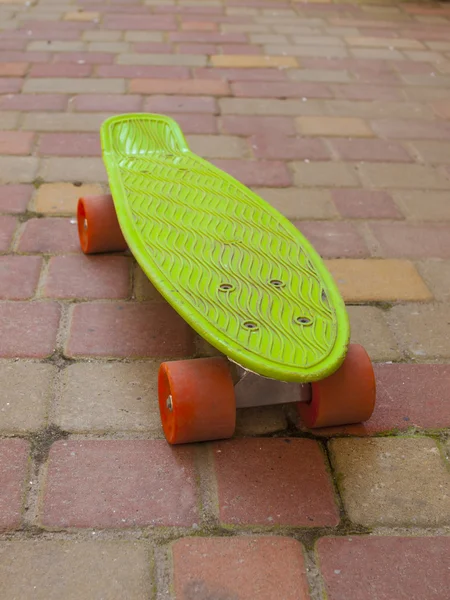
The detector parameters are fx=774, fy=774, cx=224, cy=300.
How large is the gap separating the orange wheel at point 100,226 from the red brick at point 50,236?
0.25 feet

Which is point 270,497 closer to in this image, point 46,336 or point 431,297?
point 46,336

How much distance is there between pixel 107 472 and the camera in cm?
132

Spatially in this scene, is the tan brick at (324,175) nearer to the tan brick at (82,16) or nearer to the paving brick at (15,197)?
the paving brick at (15,197)

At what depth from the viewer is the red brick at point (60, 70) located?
334 centimetres

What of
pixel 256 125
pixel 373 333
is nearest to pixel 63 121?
pixel 256 125

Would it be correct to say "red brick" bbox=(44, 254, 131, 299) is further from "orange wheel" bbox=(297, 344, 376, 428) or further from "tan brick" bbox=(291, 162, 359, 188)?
"tan brick" bbox=(291, 162, 359, 188)

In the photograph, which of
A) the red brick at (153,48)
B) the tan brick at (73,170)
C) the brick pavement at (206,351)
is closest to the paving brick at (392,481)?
the brick pavement at (206,351)

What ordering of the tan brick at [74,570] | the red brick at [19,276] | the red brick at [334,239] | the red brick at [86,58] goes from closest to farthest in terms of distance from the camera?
the tan brick at [74,570]
the red brick at [19,276]
the red brick at [334,239]
the red brick at [86,58]

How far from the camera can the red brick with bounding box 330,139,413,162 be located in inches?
105

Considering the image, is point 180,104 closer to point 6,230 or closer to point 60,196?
point 60,196

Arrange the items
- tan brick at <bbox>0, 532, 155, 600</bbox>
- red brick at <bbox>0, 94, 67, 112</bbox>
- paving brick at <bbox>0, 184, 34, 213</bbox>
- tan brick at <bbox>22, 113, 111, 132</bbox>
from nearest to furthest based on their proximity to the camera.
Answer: tan brick at <bbox>0, 532, 155, 600</bbox>, paving brick at <bbox>0, 184, 34, 213</bbox>, tan brick at <bbox>22, 113, 111, 132</bbox>, red brick at <bbox>0, 94, 67, 112</bbox>

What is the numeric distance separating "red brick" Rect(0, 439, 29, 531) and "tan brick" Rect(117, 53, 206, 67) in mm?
2522

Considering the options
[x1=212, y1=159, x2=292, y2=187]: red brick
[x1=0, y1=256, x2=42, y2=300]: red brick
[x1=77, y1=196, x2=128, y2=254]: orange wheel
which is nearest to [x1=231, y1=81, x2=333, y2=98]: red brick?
[x1=212, y1=159, x2=292, y2=187]: red brick

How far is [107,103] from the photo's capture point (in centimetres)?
304
